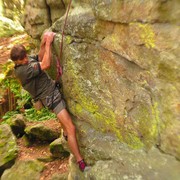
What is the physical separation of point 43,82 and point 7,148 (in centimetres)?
415

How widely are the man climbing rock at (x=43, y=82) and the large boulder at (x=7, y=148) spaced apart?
346 cm

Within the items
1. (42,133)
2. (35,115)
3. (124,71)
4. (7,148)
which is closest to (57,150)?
(42,133)

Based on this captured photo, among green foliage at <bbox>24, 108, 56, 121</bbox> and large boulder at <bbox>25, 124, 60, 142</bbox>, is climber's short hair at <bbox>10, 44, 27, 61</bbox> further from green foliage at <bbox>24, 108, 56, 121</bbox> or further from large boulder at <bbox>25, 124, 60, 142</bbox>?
green foliage at <bbox>24, 108, 56, 121</bbox>

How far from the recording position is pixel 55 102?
5.37 m

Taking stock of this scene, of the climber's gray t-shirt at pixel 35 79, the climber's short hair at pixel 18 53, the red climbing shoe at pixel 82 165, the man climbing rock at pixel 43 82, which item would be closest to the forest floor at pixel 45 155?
the red climbing shoe at pixel 82 165


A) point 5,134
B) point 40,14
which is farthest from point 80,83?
point 5,134

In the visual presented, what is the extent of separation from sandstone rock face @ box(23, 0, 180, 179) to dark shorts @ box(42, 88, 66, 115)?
0.17 metres

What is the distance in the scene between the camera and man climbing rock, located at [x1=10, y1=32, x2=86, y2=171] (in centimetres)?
506

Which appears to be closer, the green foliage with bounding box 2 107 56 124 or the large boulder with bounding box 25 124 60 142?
the large boulder with bounding box 25 124 60 142

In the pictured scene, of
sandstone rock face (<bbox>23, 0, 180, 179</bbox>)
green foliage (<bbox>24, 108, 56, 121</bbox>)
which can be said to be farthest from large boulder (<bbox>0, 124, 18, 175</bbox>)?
sandstone rock face (<bbox>23, 0, 180, 179</bbox>)

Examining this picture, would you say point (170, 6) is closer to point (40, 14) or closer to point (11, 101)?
point (40, 14)

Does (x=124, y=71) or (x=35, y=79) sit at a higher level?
(x=124, y=71)

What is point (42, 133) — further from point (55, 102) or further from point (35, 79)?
point (35, 79)

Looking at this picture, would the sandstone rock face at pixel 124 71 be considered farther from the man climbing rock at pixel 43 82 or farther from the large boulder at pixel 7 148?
the large boulder at pixel 7 148
